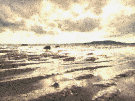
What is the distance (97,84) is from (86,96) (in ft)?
3.46

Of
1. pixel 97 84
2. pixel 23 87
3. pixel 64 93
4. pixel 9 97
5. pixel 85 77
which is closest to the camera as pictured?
pixel 9 97

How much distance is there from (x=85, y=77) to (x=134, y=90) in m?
1.87

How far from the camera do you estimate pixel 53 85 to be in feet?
13.9

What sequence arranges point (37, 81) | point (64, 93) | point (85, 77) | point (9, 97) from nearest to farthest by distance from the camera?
point (9, 97)
point (64, 93)
point (37, 81)
point (85, 77)

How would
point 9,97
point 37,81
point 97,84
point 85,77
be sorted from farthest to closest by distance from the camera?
point 85,77 < point 37,81 < point 97,84 < point 9,97

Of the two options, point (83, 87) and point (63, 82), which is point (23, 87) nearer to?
point (63, 82)

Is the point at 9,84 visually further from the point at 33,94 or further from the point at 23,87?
the point at 33,94

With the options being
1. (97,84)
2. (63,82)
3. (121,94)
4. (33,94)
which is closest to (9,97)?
(33,94)

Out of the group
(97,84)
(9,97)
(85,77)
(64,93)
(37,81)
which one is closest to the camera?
(9,97)

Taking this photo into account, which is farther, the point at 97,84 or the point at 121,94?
the point at 97,84

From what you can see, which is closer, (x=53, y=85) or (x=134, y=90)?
(x=134, y=90)

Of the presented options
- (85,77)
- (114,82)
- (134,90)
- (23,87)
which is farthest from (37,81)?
(134,90)

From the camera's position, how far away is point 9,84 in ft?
14.4

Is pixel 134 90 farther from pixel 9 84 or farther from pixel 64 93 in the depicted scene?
pixel 9 84
